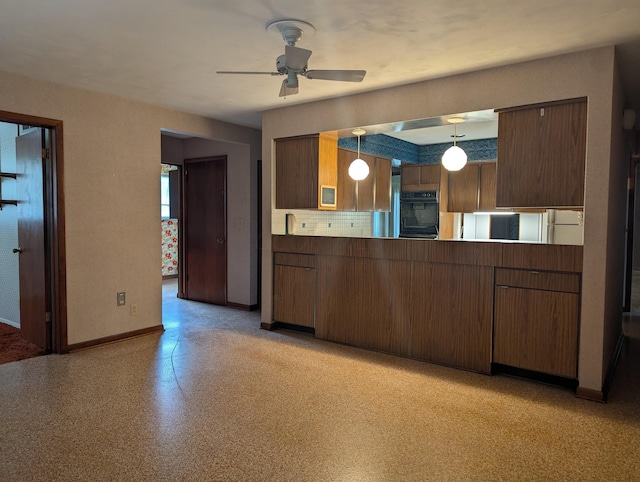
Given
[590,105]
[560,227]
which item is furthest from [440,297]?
[560,227]

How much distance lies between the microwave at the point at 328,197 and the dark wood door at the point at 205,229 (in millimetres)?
2043

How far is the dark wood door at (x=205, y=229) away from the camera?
21.0 feet

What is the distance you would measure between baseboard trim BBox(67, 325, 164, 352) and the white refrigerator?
5.19 meters

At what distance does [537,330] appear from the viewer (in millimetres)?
3381

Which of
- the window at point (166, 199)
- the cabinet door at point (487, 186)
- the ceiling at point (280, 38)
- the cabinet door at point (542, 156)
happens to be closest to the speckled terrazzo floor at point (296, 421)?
the cabinet door at point (542, 156)

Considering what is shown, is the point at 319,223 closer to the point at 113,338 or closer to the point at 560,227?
the point at 113,338

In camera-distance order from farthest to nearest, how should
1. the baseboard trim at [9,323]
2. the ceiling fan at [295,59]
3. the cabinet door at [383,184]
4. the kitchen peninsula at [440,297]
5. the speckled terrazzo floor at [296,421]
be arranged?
the cabinet door at [383,184] < the baseboard trim at [9,323] < the kitchen peninsula at [440,297] < the ceiling fan at [295,59] < the speckled terrazzo floor at [296,421]

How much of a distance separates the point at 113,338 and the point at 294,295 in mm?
1945

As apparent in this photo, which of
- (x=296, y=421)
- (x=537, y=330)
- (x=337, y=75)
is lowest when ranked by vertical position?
(x=296, y=421)

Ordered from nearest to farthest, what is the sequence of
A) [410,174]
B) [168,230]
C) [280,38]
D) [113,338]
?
1. [280,38]
2. [113,338]
3. [410,174]
4. [168,230]

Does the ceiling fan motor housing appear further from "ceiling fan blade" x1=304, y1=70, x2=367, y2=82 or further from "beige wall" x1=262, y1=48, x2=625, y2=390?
"beige wall" x1=262, y1=48, x2=625, y2=390

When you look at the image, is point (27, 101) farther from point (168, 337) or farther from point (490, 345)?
point (490, 345)

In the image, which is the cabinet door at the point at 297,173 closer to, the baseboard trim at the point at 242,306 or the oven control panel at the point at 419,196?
the baseboard trim at the point at 242,306

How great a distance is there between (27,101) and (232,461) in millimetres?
3562
